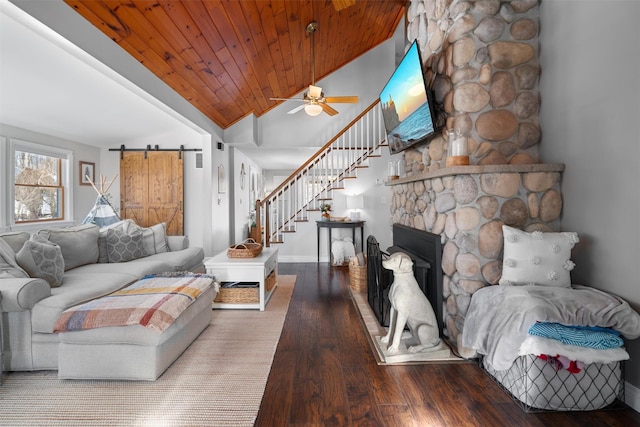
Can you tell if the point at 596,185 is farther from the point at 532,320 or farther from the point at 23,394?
the point at 23,394

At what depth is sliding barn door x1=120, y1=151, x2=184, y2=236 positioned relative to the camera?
233 inches

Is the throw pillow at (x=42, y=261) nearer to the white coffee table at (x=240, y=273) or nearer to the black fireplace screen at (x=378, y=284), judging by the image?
the white coffee table at (x=240, y=273)

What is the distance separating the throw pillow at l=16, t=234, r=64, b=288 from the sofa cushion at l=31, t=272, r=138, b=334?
11cm

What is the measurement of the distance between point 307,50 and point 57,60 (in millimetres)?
3398

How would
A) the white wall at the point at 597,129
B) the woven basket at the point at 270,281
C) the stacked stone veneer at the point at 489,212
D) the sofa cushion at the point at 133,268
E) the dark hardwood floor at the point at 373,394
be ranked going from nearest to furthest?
the dark hardwood floor at the point at 373,394
the white wall at the point at 597,129
the stacked stone veneer at the point at 489,212
the sofa cushion at the point at 133,268
the woven basket at the point at 270,281

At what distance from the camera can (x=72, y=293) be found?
2.36 metres

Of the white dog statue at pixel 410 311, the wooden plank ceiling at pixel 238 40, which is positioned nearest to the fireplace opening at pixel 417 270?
the white dog statue at pixel 410 311

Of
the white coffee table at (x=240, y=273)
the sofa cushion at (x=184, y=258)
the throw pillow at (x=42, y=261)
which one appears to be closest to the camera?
the throw pillow at (x=42, y=261)

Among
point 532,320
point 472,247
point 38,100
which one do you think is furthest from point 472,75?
point 38,100

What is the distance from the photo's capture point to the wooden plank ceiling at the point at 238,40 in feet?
9.78

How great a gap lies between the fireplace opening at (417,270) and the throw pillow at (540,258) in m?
0.55

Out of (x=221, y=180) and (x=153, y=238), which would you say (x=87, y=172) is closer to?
(x=221, y=180)

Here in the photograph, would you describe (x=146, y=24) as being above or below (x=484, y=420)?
above

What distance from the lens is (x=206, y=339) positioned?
2.71 metres
